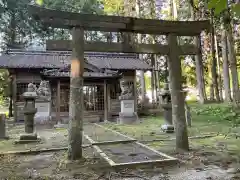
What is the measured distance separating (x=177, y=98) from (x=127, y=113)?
10015mm

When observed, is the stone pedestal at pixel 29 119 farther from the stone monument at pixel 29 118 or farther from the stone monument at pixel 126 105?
the stone monument at pixel 126 105

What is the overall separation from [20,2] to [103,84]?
9.48 meters

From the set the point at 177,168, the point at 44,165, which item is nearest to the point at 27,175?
the point at 44,165

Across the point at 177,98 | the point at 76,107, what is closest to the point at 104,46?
the point at 76,107

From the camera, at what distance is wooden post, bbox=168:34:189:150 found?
653 centimetres

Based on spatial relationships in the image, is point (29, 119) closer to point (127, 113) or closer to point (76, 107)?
point (76, 107)

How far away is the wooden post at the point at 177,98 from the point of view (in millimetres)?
6527

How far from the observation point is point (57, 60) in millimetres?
19234

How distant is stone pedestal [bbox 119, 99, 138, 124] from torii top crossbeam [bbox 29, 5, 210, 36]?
9.96 metres

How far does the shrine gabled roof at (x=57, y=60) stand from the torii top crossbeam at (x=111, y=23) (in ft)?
37.9

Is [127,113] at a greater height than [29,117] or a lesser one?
lesser

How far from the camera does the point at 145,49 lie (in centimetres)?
649

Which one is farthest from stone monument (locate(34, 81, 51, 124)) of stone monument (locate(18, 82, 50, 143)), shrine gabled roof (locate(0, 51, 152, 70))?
stone monument (locate(18, 82, 50, 143))

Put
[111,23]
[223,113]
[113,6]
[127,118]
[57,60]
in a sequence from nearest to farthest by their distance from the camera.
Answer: [111,23]
[223,113]
[127,118]
[57,60]
[113,6]
